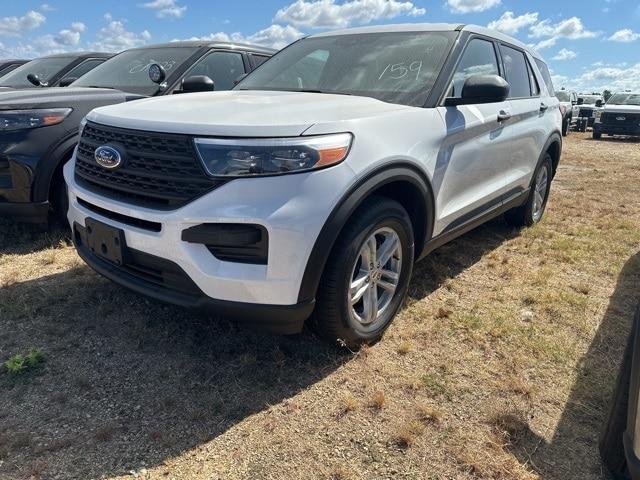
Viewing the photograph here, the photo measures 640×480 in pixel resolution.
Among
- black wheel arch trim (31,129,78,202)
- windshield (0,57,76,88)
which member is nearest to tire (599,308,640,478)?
black wheel arch trim (31,129,78,202)

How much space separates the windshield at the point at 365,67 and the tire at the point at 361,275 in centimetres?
77

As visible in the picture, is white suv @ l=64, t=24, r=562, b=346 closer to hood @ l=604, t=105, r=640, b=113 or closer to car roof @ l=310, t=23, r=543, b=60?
car roof @ l=310, t=23, r=543, b=60

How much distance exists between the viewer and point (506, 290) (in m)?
3.77

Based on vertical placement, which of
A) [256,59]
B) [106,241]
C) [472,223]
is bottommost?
A: [472,223]

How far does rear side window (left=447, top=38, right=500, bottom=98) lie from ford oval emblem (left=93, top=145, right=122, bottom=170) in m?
1.95

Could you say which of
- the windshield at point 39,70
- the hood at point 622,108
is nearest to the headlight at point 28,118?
the windshield at point 39,70

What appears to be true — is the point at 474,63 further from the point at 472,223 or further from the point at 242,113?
the point at 242,113

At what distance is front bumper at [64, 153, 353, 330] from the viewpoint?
7.16 ft

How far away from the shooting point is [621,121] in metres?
16.5

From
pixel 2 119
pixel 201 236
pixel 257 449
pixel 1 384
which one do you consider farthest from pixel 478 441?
pixel 2 119

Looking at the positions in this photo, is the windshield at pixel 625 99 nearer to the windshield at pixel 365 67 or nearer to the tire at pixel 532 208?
the tire at pixel 532 208

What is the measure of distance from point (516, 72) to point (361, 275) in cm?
281

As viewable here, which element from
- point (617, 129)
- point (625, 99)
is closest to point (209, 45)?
point (617, 129)

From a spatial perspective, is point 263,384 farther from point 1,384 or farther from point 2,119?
point 2,119
